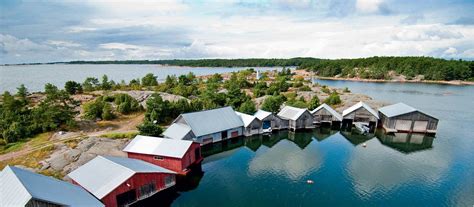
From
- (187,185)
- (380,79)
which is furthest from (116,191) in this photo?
(380,79)

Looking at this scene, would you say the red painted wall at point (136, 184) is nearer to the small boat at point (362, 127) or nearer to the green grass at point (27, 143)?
the green grass at point (27, 143)

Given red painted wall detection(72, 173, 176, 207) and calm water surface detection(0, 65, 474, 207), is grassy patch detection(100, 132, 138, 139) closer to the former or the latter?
calm water surface detection(0, 65, 474, 207)

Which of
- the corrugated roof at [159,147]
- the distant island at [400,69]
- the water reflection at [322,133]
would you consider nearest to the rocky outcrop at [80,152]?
the corrugated roof at [159,147]

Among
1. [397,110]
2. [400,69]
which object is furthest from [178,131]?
[400,69]

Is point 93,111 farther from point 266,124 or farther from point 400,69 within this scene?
point 400,69

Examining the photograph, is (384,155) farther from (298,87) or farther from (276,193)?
(298,87)

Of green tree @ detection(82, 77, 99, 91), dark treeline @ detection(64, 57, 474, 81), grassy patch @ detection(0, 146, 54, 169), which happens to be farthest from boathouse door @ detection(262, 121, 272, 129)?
dark treeline @ detection(64, 57, 474, 81)
